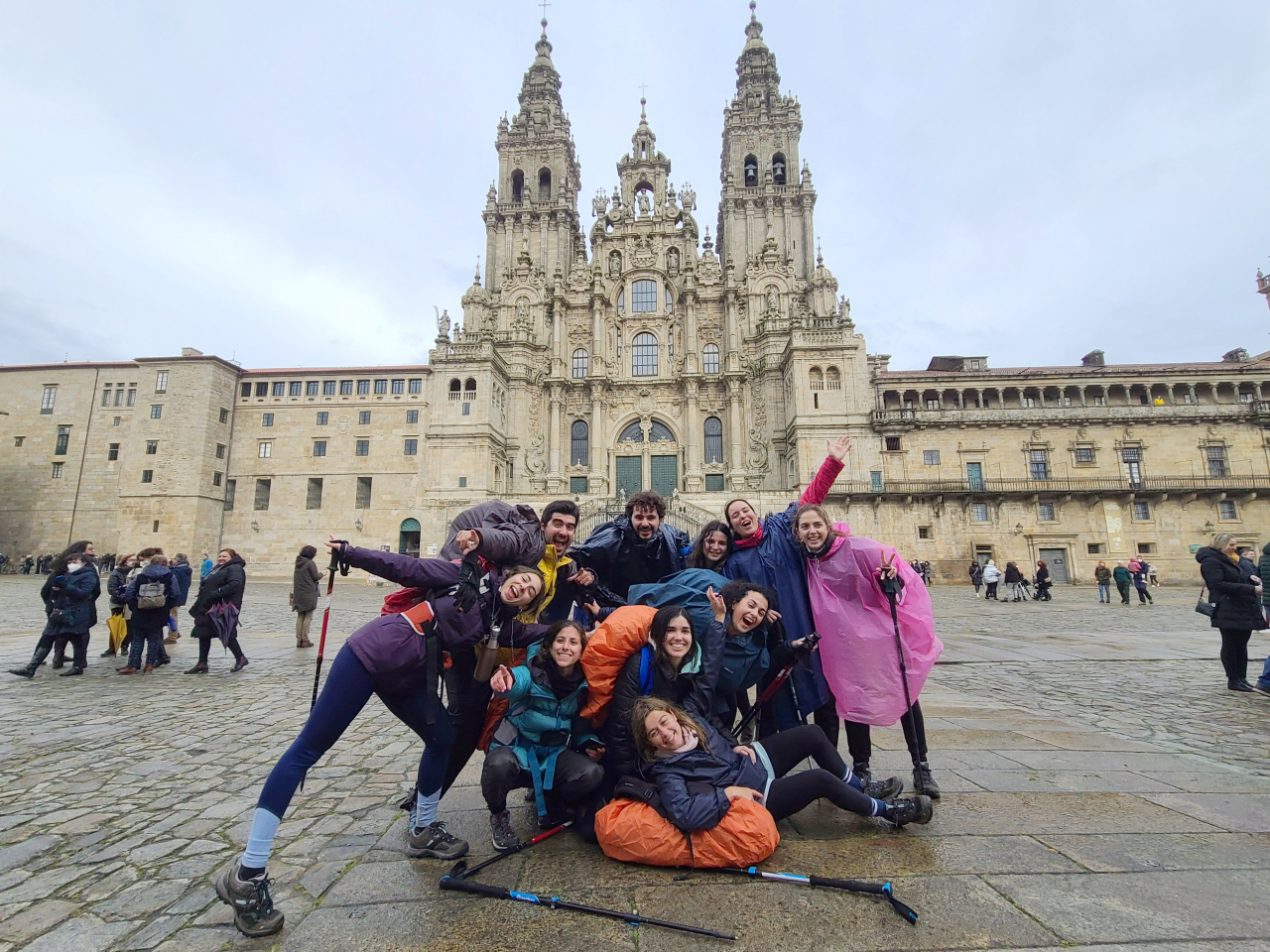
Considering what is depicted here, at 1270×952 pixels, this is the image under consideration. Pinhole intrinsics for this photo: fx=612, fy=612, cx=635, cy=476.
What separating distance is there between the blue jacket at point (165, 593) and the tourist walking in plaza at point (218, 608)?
0.42 metres

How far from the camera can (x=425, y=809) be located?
3.25 m

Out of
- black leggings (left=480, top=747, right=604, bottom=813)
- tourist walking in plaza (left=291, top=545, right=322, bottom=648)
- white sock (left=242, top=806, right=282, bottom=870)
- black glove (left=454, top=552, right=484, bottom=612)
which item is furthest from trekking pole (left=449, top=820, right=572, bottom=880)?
tourist walking in plaza (left=291, top=545, right=322, bottom=648)

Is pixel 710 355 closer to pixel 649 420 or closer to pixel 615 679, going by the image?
pixel 649 420

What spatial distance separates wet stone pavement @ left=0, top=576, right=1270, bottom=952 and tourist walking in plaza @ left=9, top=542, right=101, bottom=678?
2026 mm

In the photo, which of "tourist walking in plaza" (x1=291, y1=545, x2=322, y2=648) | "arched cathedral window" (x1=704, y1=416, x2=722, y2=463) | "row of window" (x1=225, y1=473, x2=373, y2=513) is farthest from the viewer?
"arched cathedral window" (x1=704, y1=416, x2=722, y2=463)

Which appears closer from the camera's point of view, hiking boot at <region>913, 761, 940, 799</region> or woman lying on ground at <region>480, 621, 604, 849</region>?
woman lying on ground at <region>480, 621, 604, 849</region>

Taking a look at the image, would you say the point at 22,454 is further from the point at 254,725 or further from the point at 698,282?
the point at 254,725

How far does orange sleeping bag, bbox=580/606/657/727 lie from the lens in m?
3.42

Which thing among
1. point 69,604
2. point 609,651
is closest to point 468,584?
point 609,651

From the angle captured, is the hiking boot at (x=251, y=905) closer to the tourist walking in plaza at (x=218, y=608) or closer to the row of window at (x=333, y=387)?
the tourist walking in plaza at (x=218, y=608)

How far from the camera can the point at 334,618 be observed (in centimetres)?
1548

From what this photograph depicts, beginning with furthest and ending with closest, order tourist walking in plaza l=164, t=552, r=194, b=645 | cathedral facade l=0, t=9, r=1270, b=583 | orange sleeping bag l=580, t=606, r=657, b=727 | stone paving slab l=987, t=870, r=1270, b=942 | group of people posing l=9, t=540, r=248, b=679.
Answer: cathedral facade l=0, t=9, r=1270, b=583 → tourist walking in plaza l=164, t=552, r=194, b=645 → group of people posing l=9, t=540, r=248, b=679 → orange sleeping bag l=580, t=606, r=657, b=727 → stone paving slab l=987, t=870, r=1270, b=942

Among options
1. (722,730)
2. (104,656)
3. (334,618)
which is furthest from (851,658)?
(334,618)

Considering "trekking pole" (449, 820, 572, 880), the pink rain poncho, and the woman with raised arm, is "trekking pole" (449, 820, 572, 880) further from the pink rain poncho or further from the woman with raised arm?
the pink rain poncho
